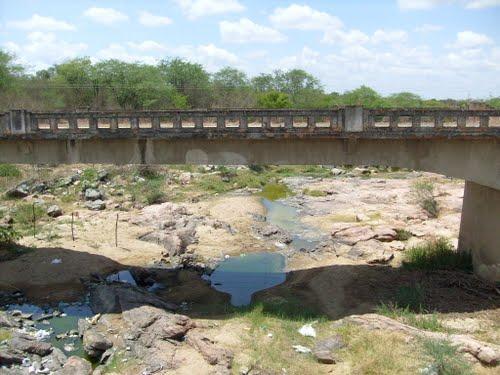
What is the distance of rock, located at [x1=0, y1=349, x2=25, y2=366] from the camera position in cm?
1253

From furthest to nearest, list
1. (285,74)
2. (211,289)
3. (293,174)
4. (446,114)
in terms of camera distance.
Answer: (285,74), (293,174), (211,289), (446,114)

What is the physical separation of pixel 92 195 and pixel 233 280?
13840mm

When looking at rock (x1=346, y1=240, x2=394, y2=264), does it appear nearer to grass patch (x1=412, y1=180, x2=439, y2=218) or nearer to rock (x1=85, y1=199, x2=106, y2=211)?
grass patch (x1=412, y1=180, x2=439, y2=218)

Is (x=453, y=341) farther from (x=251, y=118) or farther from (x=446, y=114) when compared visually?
(x=251, y=118)

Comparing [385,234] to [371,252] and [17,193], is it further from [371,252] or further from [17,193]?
[17,193]

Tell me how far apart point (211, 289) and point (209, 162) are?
5255 millimetres

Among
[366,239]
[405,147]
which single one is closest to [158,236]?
[366,239]

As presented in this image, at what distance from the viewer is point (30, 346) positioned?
13.3 meters

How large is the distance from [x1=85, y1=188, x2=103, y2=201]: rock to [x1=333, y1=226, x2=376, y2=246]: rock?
14963mm

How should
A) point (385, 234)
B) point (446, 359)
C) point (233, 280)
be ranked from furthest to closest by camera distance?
point (385, 234)
point (233, 280)
point (446, 359)

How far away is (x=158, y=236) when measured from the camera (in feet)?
76.8

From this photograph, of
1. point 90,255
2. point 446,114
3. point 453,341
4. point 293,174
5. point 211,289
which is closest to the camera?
point 453,341

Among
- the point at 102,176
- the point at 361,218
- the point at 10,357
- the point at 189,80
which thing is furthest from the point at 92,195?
the point at 189,80

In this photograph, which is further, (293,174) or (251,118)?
(293,174)
